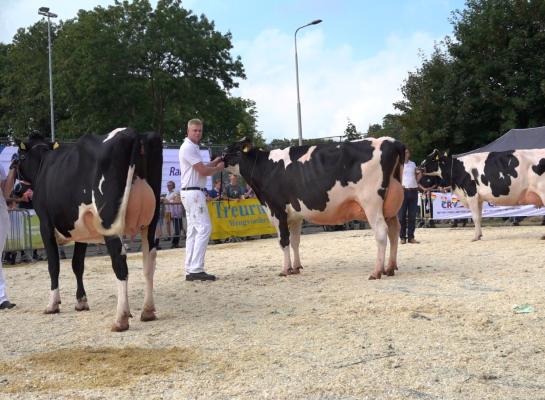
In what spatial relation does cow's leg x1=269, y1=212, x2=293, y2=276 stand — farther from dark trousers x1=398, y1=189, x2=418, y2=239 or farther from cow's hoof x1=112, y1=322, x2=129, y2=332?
dark trousers x1=398, y1=189, x2=418, y2=239

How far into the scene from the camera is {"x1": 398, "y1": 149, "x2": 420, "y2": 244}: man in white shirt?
13930 millimetres

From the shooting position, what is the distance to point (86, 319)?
629 cm

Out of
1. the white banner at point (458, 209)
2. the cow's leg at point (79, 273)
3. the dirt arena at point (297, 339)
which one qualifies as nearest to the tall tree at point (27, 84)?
the white banner at point (458, 209)

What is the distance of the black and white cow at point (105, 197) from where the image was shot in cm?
571

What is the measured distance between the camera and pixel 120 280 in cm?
577

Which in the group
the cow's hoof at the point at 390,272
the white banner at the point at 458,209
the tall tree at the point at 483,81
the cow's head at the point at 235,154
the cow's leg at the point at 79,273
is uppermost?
the tall tree at the point at 483,81

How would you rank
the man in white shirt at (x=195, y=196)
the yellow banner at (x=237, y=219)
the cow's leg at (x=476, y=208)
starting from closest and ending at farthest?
the man in white shirt at (x=195, y=196) → the cow's leg at (x=476, y=208) → the yellow banner at (x=237, y=219)

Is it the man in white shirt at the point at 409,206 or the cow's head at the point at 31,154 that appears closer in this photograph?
the cow's head at the point at 31,154

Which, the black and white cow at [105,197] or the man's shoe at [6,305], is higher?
A: the black and white cow at [105,197]

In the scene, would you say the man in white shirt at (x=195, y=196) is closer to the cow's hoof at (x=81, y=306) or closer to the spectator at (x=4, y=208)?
the cow's hoof at (x=81, y=306)

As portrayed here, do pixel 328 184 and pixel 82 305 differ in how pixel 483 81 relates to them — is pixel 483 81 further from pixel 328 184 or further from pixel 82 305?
pixel 82 305

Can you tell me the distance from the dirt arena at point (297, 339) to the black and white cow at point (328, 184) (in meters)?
0.75

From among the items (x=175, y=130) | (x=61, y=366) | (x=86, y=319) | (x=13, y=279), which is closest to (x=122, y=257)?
(x=86, y=319)

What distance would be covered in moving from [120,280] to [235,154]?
453 cm
